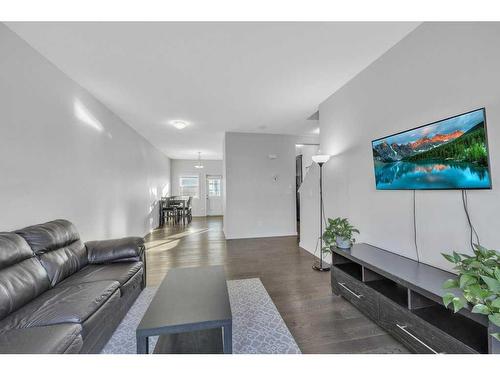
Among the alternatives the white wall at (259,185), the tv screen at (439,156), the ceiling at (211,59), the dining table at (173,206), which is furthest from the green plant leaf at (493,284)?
the dining table at (173,206)

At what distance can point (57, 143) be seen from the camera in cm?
247

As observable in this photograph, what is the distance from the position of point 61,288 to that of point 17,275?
32 centimetres

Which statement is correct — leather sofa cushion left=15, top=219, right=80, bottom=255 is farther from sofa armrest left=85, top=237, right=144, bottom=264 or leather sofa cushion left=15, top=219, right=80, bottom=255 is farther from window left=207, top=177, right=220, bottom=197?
window left=207, top=177, right=220, bottom=197

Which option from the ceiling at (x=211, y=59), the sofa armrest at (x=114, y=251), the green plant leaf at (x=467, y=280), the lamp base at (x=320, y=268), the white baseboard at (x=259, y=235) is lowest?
the lamp base at (x=320, y=268)

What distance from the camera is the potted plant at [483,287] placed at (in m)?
1.01

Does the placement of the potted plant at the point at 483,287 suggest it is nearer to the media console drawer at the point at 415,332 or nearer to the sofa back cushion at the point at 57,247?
the media console drawer at the point at 415,332

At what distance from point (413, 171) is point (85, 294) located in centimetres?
291

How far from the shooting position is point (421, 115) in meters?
1.91

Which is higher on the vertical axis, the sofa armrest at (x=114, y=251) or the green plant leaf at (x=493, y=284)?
the green plant leaf at (x=493, y=284)

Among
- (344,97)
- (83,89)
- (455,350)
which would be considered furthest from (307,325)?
(83,89)

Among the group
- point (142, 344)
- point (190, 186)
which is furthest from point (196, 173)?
point (142, 344)

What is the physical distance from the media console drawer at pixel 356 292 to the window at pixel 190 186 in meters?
8.86

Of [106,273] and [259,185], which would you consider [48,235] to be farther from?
[259,185]

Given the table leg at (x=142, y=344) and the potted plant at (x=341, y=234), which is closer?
the table leg at (x=142, y=344)
